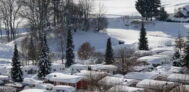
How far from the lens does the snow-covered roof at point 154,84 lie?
27281 millimetres

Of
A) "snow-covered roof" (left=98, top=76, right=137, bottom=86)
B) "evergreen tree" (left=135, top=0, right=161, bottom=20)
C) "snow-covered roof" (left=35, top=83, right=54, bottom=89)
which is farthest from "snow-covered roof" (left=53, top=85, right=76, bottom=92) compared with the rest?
"evergreen tree" (left=135, top=0, right=161, bottom=20)

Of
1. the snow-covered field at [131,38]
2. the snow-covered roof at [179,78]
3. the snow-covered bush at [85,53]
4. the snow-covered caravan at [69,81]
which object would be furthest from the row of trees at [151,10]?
the snow-covered caravan at [69,81]

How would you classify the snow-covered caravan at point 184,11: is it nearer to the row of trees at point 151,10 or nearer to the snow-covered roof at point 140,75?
the row of trees at point 151,10

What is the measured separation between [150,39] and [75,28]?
31.1ft

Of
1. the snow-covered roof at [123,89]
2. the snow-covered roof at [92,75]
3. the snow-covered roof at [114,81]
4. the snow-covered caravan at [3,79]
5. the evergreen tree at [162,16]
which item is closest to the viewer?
the snow-covered roof at [123,89]

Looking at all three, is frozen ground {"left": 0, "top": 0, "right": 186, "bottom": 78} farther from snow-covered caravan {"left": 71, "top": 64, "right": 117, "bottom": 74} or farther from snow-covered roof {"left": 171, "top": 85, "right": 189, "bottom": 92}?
snow-covered roof {"left": 171, "top": 85, "right": 189, "bottom": 92}

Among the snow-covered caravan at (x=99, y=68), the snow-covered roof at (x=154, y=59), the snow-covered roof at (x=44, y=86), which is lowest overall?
the snow-covered roof at (x=44, y=86)

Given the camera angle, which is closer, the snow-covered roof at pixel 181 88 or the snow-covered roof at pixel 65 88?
the snow-covered roof at pixel 181 88

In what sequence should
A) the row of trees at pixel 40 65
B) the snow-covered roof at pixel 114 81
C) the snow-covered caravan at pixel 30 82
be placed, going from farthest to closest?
1. the row of trees at pixel 40 65
2. the snow-covered caravan at pixel 30 82
3. the snow-covered roof at pixel 114 81

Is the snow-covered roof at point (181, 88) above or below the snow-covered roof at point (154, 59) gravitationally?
below

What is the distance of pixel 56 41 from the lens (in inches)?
1857

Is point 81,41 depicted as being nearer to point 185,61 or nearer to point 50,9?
point 50,9

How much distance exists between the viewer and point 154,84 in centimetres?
2762

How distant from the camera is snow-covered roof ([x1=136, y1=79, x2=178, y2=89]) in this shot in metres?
27.3
